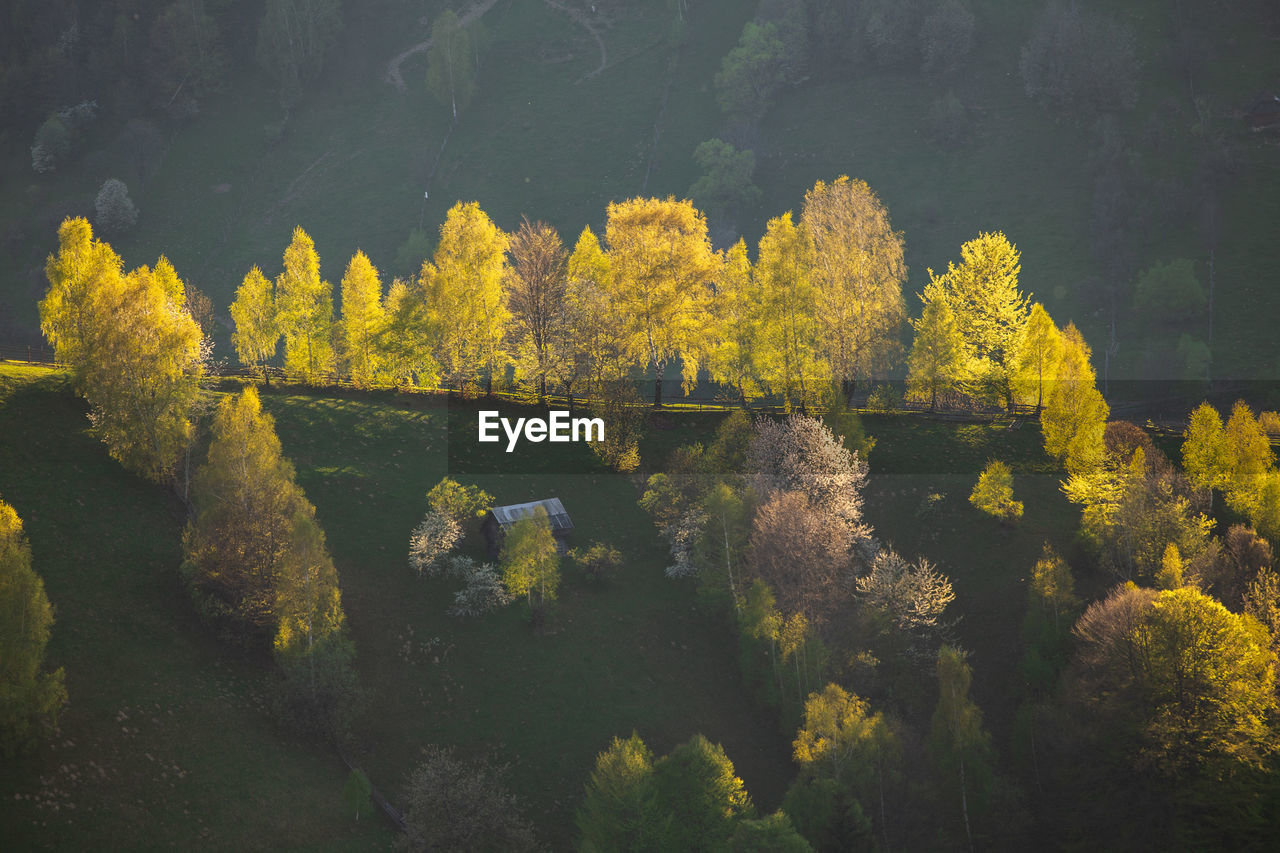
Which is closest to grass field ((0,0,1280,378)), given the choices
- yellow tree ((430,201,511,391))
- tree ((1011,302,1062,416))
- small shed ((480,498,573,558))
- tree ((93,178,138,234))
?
tree ((93,178,138,234))

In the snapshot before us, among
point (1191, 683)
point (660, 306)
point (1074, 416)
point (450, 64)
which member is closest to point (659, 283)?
point (660, 306)

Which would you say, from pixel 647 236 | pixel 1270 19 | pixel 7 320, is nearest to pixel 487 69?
pixel 7 320

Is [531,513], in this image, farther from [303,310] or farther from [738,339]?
[303,310]

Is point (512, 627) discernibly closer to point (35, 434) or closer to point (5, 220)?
point (35, 434)

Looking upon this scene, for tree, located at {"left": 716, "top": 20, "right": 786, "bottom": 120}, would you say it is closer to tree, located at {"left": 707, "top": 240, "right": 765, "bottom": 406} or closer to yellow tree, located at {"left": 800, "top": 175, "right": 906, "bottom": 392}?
yellow tree, located at {"left": 800, "top": 175, "right": 906, "bottom": 392}

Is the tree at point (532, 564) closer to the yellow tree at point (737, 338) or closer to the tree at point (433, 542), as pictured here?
the tree at point (433, 542)

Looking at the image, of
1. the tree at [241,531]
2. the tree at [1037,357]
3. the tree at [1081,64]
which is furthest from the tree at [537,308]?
the tree at [1081,64]
